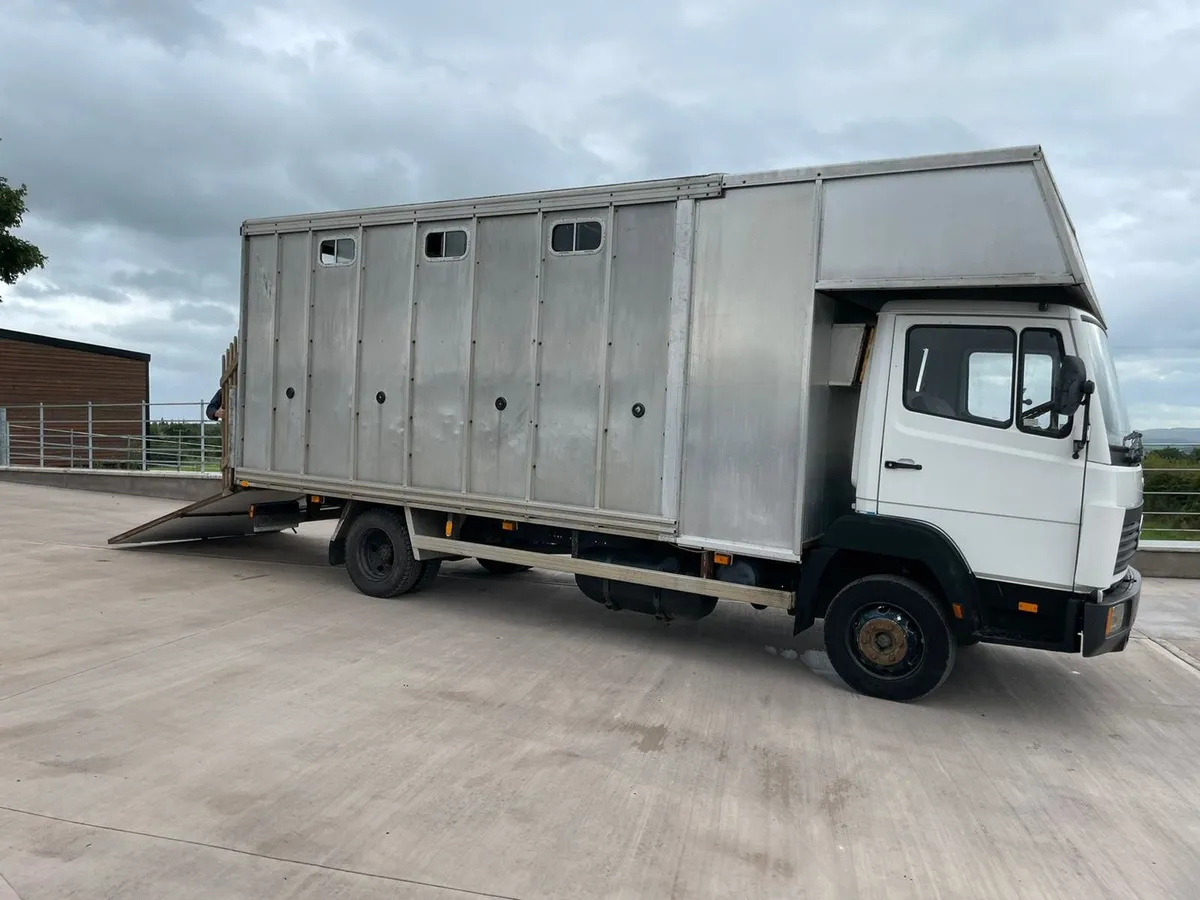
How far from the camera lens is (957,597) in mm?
4918

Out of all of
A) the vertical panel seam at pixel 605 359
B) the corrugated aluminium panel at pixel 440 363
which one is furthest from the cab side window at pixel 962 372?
the corrugated aluminium panel at pixel 440 363

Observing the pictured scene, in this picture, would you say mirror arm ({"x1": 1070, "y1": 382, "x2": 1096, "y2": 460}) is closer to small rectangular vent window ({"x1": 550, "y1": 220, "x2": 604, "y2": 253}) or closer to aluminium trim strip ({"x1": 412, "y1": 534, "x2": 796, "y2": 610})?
aluminium trim strip ({"x1": 412, "y1": 534, "x2": 796, "y2": 610})

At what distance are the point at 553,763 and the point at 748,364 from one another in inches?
117

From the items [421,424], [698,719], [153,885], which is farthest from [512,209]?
[153,885]

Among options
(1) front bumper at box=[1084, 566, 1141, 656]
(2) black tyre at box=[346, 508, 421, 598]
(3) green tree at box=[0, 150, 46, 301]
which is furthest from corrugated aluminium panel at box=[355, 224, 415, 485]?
(3) green tree at box=[0, 150, 46, 301]

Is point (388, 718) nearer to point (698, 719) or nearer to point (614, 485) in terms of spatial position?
point (698, 719)

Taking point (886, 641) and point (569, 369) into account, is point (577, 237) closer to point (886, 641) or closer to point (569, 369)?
point (569, 369)

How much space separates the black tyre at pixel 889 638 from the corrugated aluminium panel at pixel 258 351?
5863mm

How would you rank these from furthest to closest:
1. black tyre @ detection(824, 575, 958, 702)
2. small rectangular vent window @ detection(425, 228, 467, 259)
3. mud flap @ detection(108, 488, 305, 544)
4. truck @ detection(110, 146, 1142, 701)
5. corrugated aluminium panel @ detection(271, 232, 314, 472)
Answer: mud flap @ detection(108, 488, 305, 544) < corrugated aluminium panel @ detection(271, 232, 314, 472) < small rectangular vent window @ detection(425, 228, 467, 259) < black tyre @ detection(824, 575, 958, 702) < truck @ detection(110, 146, 1142, 701)

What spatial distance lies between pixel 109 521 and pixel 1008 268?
12.6 meters

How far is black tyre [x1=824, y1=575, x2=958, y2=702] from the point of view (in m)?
5.06

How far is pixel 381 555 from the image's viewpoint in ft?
25.2

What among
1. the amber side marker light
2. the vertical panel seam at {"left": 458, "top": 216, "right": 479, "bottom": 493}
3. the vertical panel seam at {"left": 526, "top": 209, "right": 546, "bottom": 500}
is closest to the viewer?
the amber side marker light

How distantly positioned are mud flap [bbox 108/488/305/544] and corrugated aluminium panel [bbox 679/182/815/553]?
195 inches
